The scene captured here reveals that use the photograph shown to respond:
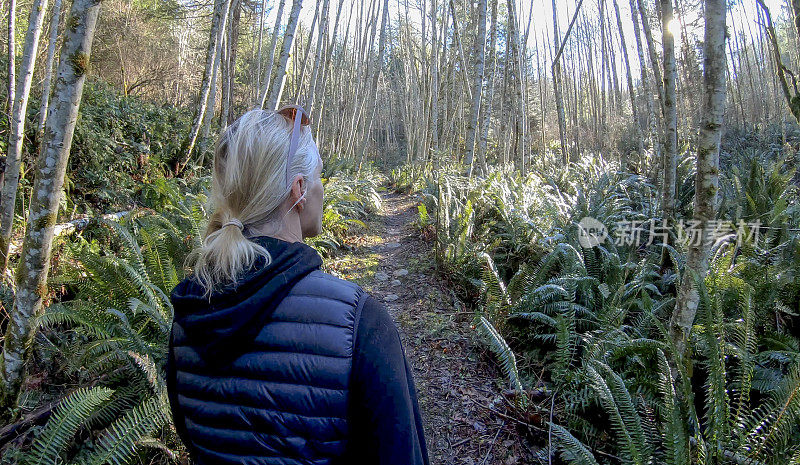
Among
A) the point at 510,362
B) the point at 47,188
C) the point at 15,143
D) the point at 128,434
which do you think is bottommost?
the point at 510,362

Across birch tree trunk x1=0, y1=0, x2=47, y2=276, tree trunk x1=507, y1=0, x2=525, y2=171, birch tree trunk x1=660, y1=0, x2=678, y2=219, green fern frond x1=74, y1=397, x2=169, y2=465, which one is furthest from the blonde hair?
tree trunk x1=507, y1=0, x2=525, y2=171

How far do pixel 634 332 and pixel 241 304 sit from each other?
130 inches

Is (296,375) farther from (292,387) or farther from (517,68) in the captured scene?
(517,68)

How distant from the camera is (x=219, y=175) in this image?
3.66 feet

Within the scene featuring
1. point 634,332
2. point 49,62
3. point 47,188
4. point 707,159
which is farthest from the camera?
point 49,62

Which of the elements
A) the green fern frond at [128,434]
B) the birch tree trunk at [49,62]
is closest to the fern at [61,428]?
the green fern frond at [128,434]

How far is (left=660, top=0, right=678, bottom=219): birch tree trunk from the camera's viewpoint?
165 inches

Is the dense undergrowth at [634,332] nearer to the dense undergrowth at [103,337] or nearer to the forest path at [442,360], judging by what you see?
the forest path at [442,360]

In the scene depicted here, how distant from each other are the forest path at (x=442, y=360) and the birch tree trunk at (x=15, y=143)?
3003mm

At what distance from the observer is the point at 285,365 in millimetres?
870

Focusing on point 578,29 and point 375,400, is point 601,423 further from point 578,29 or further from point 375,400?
point 578,29

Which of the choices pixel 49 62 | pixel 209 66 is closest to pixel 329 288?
pixel 49 62

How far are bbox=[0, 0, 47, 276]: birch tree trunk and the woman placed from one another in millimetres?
3187

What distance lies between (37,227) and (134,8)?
11.8 metres
